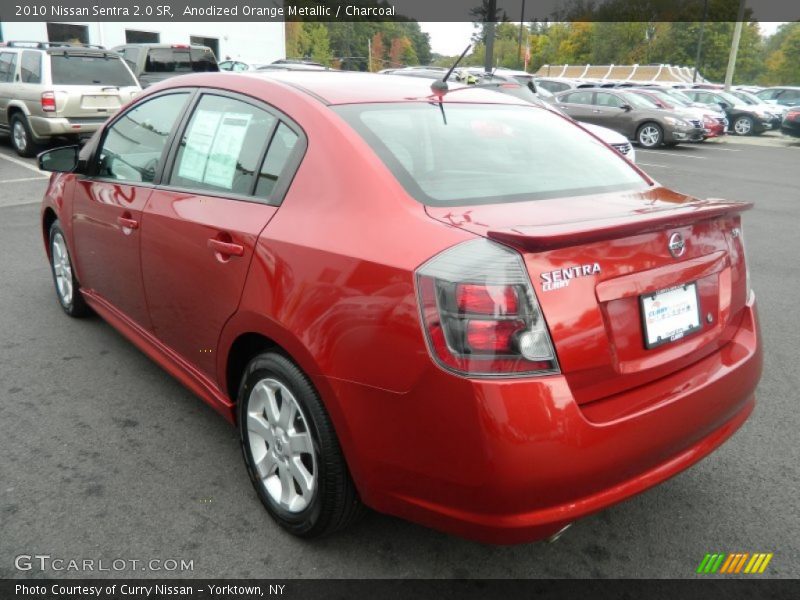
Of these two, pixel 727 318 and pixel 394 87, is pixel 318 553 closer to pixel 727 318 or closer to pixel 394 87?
pixel 727 318

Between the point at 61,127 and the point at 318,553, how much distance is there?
10.7 m

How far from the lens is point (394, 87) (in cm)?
295

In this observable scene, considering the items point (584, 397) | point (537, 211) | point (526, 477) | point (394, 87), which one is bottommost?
point (526, 477)

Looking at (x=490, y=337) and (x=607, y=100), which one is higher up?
(x=607, y=100)

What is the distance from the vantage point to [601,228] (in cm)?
197

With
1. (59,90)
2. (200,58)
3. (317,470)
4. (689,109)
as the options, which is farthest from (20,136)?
(689,109)

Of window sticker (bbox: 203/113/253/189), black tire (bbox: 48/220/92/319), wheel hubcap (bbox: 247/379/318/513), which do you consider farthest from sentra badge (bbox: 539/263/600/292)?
black tire (bbox: 48/220/92/319)

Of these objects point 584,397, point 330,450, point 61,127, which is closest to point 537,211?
point 584,397

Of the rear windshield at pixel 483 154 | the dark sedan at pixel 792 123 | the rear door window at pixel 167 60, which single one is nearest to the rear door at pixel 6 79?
the rear door window at pixel 167 60

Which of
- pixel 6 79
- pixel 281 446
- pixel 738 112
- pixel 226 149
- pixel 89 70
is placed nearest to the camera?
pixel 281 446

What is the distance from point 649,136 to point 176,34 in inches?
979

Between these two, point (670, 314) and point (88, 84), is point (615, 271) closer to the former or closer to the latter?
point (670, 314)

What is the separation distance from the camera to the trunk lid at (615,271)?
191 centimetres

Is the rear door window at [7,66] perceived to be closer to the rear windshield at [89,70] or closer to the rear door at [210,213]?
the rear windshield at [89,70]
